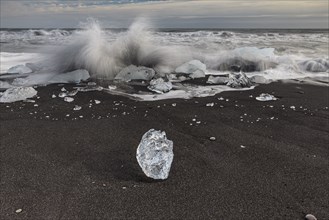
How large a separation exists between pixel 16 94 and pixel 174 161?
2.55 metres

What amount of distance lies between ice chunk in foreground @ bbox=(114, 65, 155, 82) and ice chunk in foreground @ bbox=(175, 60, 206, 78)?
0.62 meters

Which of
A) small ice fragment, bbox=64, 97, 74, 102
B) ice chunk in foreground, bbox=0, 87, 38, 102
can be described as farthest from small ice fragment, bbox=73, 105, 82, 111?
ice chunk in foreground, bbox=0, 87, 38, 102

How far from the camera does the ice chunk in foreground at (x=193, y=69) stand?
5.83 metres

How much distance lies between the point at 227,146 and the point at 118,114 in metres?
1.31

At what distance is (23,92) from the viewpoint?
4.33 metres

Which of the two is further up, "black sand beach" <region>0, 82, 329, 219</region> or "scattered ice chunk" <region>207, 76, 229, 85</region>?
"black sand beach" <region>0, 82, 329, 219</region>

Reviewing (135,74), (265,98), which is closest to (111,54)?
(135,74)

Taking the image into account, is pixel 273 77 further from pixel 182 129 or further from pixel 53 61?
pixel 53 61

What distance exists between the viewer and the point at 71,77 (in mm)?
5520

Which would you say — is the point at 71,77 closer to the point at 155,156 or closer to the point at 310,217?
the point at 155,156

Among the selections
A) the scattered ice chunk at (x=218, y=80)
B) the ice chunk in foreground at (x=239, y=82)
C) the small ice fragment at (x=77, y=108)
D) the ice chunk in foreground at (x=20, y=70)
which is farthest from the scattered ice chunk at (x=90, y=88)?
the ice chunk in foreground at (x=20, y=70)

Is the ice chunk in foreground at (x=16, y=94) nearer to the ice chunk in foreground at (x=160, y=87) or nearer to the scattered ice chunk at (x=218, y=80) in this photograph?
the ice chunk in foreground at (x=160, y=87)

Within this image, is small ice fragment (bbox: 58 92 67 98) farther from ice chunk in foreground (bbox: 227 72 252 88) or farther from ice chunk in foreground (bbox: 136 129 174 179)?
ice chunk in foreground (bbox: 136 129 174 179)

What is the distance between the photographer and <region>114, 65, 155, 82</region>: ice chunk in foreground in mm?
5570
